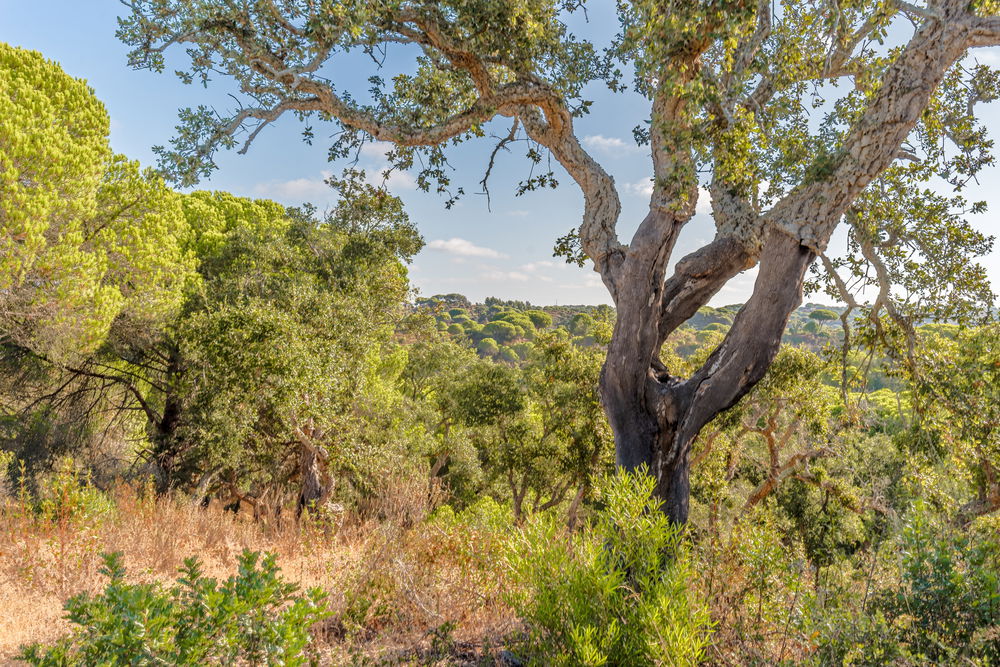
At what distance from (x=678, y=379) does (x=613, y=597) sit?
2609 millimetres

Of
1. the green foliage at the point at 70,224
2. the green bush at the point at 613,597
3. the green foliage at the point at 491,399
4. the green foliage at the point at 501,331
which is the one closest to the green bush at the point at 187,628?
the green bush at the point at 613,597

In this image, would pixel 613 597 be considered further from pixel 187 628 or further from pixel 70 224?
pixel 70 224

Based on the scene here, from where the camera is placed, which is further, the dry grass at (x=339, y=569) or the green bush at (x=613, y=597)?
the dry grass at (x=339, y=569)

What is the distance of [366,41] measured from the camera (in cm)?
424

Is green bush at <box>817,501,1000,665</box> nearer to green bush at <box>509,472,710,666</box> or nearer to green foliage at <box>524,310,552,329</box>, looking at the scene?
green bush at <box>509,472,710,666</box>

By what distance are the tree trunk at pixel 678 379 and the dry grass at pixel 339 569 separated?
60.7 inches

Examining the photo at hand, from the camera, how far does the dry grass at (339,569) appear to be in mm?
3088

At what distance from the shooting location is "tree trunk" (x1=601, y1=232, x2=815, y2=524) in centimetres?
374

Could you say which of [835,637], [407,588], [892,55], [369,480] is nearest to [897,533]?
[835,637]

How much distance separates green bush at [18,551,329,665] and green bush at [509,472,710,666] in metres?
1.09

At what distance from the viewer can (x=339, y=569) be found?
13.0 feet

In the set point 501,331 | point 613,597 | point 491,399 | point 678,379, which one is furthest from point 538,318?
point 613,597

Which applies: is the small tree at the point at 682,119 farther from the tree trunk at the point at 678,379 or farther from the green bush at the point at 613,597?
the green bush at the point at 613,597

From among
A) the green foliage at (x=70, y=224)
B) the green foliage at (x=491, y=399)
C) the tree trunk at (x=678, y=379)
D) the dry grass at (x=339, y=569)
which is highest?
the green foliage at (x=70, y=224)
